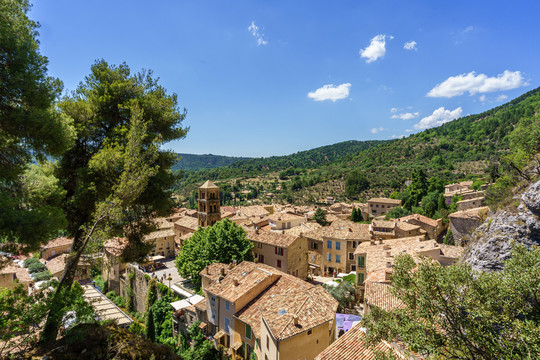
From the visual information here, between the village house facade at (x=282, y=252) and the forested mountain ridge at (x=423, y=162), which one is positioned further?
the forested mountain ridge at (x=423, y=162)

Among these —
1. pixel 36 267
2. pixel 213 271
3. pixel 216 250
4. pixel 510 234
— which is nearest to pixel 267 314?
pixel 213 271

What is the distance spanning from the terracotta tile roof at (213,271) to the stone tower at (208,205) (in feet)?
54.9

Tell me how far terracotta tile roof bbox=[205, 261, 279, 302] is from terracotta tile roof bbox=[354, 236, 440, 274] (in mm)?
9863

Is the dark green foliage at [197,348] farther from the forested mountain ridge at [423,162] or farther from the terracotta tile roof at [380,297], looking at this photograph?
the forested mountain ridge at [423,162]

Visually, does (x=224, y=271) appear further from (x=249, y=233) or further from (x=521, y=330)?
(x=521, y=330)

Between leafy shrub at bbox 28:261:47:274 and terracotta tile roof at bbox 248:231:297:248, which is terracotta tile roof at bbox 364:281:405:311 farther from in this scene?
leafy shrub at bbox 28:261:47:274

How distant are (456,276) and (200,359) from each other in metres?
17.9

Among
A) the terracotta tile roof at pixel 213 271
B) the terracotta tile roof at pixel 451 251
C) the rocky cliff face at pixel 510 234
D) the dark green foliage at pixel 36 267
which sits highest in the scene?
the rocky cliff face at pixel 510 234

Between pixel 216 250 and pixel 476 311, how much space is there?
24371 millimetres

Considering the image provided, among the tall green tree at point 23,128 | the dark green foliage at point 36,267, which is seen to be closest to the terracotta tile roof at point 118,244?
the tall green tree at point 23,128

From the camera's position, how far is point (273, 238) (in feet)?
103

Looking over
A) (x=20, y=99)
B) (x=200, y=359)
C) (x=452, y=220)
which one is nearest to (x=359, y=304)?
(x=200, y=359)

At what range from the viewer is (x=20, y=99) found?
17.9ft

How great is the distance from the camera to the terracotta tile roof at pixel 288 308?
14.5m
